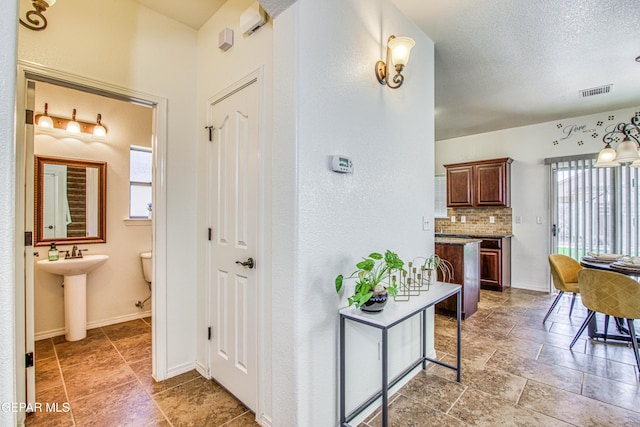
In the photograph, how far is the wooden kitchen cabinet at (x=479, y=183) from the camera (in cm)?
504

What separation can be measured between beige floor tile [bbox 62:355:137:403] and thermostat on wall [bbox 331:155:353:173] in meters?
2.24

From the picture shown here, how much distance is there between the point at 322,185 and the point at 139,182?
3095 millimetres

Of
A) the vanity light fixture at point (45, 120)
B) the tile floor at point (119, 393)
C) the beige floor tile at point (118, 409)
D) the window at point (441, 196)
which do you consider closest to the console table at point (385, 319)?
the tile floor at point (119, 393)

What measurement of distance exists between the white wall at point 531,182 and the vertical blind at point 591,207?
0.47 feet

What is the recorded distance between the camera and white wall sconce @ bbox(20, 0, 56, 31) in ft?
5.55

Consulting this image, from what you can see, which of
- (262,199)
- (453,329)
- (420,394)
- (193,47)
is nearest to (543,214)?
(453,329)

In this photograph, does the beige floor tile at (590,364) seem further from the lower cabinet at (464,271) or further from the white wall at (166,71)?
the white wall at (166,71)

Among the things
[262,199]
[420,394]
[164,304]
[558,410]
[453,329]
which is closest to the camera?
[262,199]

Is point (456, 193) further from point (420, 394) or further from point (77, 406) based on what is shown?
point (77, 406)

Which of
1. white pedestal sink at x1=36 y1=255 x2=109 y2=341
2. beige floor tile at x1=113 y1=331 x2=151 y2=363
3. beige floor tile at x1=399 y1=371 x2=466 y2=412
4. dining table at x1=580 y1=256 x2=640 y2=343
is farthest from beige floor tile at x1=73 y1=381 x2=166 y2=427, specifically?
dining table at x1=580 y1=256 x2=640 y2=343

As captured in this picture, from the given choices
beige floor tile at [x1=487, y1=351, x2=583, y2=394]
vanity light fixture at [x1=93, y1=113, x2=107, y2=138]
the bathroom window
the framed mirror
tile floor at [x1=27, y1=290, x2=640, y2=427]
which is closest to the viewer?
tile floor at [x1=27, y1=290, x2=640, y2=427]

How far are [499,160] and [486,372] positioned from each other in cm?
382

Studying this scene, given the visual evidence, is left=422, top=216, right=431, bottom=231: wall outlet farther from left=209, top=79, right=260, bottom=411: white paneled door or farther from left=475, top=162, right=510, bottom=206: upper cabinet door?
left=475, top=162, right=510, bottom=206: upper cabinet door

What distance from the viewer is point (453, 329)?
3.32 m
